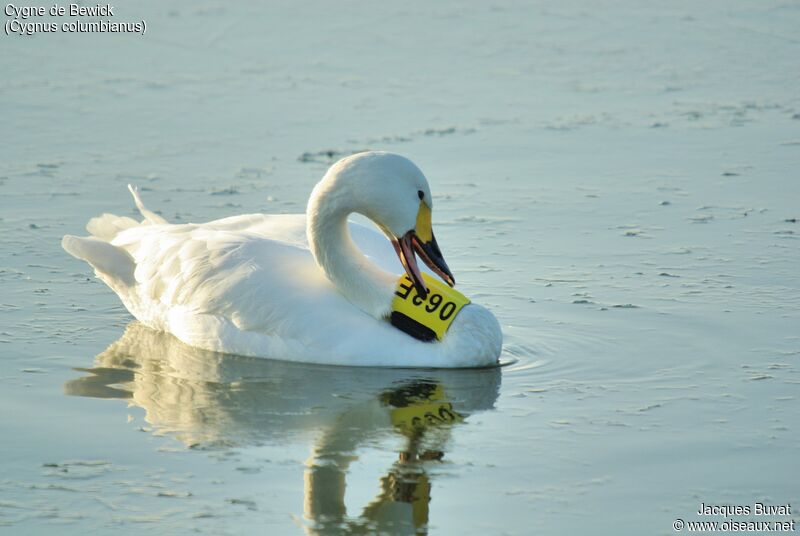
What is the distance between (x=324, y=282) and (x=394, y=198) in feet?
2.91

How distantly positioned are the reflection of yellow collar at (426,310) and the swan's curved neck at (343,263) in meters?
0.07

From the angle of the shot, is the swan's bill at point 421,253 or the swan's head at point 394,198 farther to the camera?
the swan's bill at point 421,253

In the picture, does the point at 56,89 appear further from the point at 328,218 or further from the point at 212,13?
the point at 328,218

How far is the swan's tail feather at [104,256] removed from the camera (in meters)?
9.10

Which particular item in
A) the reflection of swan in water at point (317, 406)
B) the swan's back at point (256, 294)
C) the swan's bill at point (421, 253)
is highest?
the swan's bill at point (421, 253)

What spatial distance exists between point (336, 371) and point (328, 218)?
85 cm

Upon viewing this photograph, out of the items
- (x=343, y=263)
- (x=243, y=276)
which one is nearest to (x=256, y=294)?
(x=243, y=276)

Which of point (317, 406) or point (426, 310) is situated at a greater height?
point (426, 310)

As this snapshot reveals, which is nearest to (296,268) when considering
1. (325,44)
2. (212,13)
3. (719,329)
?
(719,329)

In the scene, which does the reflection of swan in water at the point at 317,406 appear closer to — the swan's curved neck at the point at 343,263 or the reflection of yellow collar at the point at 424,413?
the reflection of yellow collar at the point at 424,413

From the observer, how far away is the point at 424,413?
7.18 m

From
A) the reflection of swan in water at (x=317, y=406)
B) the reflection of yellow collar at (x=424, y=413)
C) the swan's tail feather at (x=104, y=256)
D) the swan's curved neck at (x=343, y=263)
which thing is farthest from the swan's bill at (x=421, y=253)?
the swan's tail feather at (x=104, y=256)

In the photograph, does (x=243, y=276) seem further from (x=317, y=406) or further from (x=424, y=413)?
(x=424, y=413)

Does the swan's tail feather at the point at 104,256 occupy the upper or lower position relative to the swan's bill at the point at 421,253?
lower
